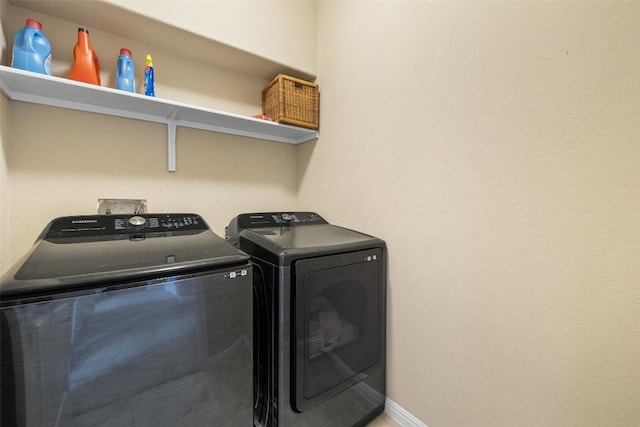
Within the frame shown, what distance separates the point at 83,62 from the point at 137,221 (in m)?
0.85

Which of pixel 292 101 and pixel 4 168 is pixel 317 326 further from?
pixel 4 168

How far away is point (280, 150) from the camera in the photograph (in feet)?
7.45

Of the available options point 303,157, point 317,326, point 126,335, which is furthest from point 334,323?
point 303,157

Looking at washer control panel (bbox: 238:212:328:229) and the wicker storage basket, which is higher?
the wicker storage basket

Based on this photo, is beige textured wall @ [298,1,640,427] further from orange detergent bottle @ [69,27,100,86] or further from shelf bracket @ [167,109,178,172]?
orange detergent bottle @ [69,27,100,86]

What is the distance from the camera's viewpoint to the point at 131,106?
154 centimetres

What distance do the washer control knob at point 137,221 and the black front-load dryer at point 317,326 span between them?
0.47 m

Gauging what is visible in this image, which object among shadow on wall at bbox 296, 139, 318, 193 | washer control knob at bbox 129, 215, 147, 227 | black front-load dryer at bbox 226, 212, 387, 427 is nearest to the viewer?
black front-load dryer at bbox 226, 212, 387, 427

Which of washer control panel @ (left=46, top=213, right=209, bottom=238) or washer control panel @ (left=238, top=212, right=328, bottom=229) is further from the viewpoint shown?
washer control panel @ (left=238, top=212, right=328, bottom=229)

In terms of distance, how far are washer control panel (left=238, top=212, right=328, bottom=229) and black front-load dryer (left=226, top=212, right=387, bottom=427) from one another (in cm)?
6

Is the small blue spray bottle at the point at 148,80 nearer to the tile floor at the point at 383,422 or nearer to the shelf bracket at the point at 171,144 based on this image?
the shelf bracket at the point at 171,144

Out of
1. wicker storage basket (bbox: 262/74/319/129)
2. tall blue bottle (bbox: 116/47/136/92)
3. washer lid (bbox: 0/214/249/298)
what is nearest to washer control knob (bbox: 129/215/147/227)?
washer lid (bbox: 0/214/249/298)

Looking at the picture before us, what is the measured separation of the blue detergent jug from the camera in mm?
1188

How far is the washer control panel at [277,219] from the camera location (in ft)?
5.42
